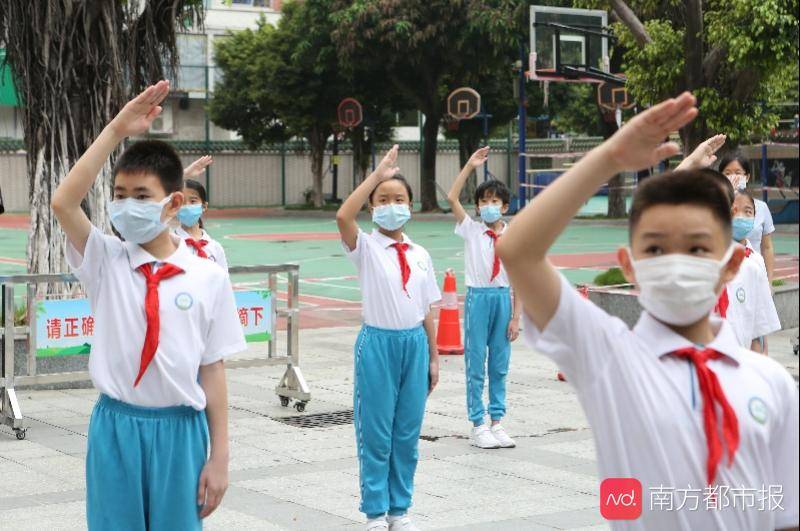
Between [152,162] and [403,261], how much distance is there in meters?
2.84

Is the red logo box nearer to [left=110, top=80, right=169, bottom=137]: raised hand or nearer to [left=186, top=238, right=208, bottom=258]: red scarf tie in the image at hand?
[left=110, top=80, right=169, bottom=137]: raised hand

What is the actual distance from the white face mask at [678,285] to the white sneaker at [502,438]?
6146 millimetres

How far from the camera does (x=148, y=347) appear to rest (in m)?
4.14

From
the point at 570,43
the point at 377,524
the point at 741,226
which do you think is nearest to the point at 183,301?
the point at 377,524

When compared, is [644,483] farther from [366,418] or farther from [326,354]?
[326,354]

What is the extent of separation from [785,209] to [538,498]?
29.5 m

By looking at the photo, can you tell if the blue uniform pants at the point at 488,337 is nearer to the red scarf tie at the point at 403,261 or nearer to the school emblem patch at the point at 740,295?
the red scarf tie at the point at 403,261

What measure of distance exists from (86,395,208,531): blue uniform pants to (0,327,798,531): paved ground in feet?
8.51

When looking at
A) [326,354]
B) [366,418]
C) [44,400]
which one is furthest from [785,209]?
[366,418]

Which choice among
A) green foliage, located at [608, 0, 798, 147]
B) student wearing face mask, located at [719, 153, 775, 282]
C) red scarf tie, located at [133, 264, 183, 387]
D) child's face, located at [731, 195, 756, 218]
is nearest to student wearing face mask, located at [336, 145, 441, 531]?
child's face, located at [731, 195, 756, 218]

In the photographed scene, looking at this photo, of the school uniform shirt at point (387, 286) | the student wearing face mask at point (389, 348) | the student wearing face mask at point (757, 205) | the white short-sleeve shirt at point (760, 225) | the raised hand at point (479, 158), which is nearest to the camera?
the student wearing face mask at point (389, 348)

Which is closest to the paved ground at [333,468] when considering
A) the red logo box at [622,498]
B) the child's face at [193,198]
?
the child's face at [193,198]

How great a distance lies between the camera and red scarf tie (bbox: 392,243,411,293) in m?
6.90

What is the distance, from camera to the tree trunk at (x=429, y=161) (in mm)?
39750
